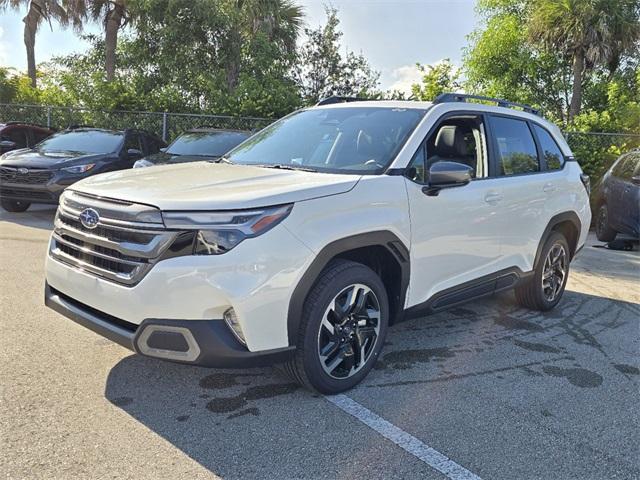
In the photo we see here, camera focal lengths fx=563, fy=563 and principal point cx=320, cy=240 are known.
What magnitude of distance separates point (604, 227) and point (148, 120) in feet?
35.8

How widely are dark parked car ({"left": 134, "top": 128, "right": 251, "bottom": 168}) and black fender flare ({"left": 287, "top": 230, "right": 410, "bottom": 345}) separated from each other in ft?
19.4

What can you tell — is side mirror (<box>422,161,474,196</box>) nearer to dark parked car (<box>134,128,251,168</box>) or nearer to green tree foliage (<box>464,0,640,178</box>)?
dark parked car (<box>134,128,251,168</box>)

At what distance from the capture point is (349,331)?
3.33 meters

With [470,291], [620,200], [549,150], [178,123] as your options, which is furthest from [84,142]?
[620,200]

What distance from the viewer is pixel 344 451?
108 inches

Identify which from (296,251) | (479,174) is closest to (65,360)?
(296,251)

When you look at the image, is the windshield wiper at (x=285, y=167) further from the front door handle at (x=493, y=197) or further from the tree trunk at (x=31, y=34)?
the tree trunk at (x=31, y=34)

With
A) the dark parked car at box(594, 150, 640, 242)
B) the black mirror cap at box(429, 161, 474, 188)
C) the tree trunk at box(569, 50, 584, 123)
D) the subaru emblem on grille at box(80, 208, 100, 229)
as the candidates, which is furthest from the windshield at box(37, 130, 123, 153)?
the tree trunk at box(569, 50, 584, 123)

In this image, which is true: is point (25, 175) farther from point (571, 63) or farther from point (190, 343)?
point (571, 63)

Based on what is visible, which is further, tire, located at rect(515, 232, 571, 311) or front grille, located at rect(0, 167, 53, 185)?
front grille, located at rect(0, 167, 53, 185)

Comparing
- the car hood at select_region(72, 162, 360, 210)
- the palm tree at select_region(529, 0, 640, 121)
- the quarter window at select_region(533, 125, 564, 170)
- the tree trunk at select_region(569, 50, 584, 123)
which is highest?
the palm tree at select_region(529, 0, 640, 121)

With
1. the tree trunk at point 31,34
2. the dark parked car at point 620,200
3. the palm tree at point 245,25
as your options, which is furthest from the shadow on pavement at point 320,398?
the tree trunk at point 31,34

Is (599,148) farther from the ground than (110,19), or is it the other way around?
(110,19)

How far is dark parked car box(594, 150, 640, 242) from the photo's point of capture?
847cm
